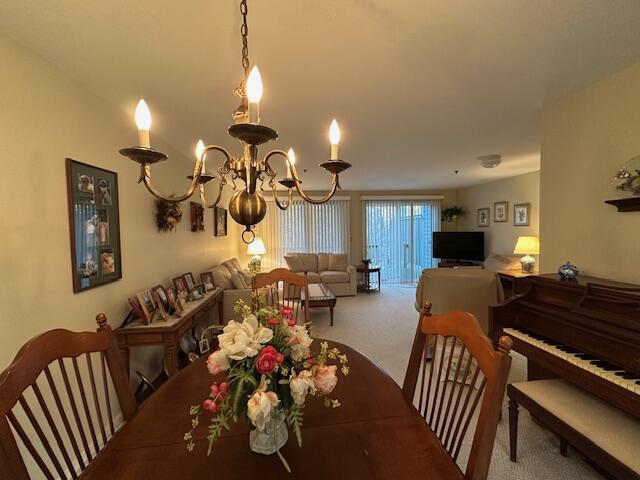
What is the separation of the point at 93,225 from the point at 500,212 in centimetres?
629

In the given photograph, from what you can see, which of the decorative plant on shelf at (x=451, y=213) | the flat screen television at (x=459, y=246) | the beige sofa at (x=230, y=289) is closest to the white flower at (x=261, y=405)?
the beige sofa at (x=230, y=289)

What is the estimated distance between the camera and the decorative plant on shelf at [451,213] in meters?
6.87

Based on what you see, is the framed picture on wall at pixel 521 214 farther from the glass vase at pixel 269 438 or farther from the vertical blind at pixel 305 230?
the glass vase at pixel 269 438

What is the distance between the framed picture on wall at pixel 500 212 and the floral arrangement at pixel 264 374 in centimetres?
588

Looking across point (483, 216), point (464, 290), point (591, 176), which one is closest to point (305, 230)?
point (483, 216)

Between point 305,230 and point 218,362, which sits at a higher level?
point 305,230

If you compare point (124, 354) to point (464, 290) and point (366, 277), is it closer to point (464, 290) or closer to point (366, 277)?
point (464, 290)

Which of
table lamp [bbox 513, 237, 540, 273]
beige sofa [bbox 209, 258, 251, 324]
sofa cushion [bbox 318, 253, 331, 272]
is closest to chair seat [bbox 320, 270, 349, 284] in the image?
sofa cushion [bbox 318, 253, 331, 272]

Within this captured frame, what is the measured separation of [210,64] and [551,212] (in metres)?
2.56

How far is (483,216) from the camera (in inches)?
245

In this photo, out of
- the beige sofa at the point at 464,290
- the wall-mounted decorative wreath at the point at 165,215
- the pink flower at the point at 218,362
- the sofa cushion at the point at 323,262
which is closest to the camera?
the pink flower at the point at 218,362

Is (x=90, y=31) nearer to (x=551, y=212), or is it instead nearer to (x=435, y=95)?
(x=435, y=95)

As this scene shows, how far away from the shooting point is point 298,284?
84.7 inches

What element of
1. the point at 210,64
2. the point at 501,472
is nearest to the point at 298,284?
the point at 210,64
